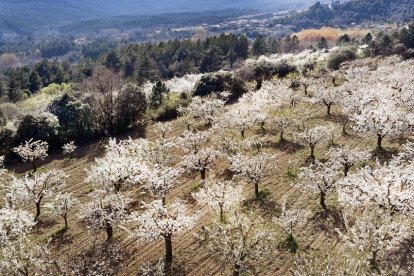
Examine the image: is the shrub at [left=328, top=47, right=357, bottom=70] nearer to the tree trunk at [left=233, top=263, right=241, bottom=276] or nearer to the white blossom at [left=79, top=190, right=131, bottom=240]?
the white blossom at [left=79, top=190, right=131, bottom=240]

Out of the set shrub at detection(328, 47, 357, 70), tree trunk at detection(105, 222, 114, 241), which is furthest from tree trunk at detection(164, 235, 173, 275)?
shrub at detection(328, 47, 357, 70)

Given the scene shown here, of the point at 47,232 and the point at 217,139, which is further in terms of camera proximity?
the point at 217,139

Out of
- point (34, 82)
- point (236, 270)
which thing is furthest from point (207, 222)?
point (34, 82)

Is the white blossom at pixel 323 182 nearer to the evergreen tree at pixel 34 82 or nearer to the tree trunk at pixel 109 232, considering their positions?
the tree trunk at pixel 109 232

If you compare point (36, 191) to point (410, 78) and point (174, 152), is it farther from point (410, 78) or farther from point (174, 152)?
point (410, 78)

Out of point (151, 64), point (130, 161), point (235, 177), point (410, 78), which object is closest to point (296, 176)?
point (235, 177)

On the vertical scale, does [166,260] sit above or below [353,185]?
below

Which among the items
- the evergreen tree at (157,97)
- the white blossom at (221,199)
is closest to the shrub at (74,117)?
the evergreen tree at (157,97)

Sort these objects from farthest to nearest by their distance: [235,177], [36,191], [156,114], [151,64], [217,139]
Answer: [151,64]
[156,114]
[217,139]
[235,177]
[36,191]
